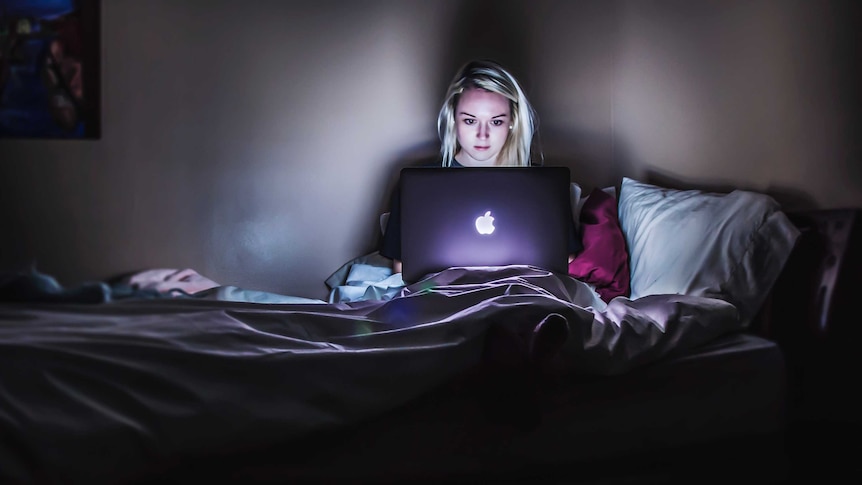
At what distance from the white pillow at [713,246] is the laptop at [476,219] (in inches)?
8.9

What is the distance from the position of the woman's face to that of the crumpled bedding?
23.8 inches

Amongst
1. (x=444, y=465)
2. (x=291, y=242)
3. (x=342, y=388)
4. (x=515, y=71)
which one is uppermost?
(x=515, y=71)

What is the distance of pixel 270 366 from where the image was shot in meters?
0.98

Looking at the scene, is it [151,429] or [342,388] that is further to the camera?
[342,388]

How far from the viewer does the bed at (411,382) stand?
890 mm

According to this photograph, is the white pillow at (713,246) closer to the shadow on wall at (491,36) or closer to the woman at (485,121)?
the woman at (485,121)

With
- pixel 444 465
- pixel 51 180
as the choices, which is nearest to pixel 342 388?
pixel 444 465

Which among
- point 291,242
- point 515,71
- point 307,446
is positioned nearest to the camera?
point 307,446

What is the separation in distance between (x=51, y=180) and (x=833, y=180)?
147 cm

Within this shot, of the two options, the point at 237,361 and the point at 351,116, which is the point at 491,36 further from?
the point at 237,361

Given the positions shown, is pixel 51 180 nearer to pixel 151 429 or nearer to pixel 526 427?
pixel 151 429

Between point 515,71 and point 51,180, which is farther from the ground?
point 515,71

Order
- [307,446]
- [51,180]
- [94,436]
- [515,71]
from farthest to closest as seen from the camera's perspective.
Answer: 1. [515,71]
2. [51,180]
3. [307,446]
4. [94,436]

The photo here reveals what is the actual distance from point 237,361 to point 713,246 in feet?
3.22
